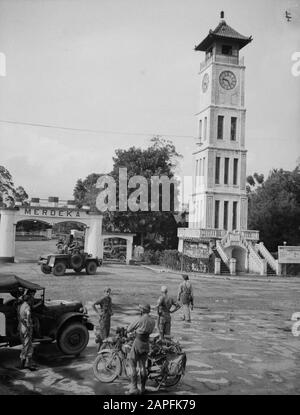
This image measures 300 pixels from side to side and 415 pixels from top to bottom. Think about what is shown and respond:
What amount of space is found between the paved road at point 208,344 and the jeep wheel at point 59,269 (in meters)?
0.46

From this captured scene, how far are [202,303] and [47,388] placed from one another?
10.3 m

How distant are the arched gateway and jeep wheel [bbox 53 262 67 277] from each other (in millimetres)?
4147

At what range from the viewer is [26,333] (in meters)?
8.33

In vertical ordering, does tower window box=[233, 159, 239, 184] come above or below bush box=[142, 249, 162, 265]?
above

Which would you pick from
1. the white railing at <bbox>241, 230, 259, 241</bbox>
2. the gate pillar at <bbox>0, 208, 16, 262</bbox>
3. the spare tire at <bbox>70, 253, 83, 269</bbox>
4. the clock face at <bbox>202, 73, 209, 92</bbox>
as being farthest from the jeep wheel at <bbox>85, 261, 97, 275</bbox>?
the clock face at <bbox>202, 73, 209, 92</bbox>

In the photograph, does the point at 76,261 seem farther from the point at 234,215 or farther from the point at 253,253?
the point at 234,215

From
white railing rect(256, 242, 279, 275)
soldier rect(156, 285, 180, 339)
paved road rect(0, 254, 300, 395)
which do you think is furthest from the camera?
white railing rect(256, 242, 279, 275)

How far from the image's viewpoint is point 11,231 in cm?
2572

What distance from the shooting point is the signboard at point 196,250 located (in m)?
31.3

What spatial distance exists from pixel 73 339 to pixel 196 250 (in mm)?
23503

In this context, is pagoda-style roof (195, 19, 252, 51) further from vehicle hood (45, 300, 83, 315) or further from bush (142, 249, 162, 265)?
vehicle hood (45, 300, 83, 315)

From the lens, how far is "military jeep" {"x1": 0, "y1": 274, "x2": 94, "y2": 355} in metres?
8.74

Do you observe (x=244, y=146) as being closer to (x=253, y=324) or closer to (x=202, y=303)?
(x=202, y=303)

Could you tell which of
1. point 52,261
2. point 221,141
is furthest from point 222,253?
point 52,261
